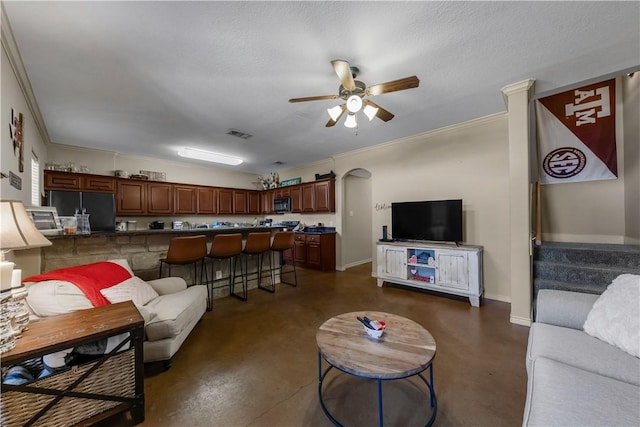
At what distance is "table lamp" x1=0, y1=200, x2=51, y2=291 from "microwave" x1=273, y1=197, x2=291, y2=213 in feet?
17.0

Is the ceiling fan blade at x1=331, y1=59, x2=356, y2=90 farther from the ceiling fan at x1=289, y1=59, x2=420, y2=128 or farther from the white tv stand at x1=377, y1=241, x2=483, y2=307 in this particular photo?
the white tv stand at x1=377, y1=241, x2=483, y2=307

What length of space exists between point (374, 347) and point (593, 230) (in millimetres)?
3709

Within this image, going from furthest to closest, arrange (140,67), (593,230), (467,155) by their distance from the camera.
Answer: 1. (467,155)
2. (593,230)
3. (140,67)

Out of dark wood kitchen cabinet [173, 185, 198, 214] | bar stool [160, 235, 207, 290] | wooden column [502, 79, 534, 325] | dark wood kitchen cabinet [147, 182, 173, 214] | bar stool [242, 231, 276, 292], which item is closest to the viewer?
wooden column [502, 79, 534, 325]

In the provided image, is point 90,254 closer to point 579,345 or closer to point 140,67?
point 140,67

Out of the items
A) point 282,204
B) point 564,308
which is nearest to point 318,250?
point 282,204

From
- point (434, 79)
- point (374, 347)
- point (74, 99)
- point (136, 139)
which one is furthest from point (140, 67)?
point (374, 347)

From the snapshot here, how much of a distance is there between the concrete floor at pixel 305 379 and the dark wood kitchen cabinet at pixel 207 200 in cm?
376

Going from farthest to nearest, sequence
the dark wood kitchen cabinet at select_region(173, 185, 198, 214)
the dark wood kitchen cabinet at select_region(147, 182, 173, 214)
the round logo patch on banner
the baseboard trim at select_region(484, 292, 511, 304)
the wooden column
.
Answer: the dark wood kitchen cabinet at select_region(173, 185, 198, 214) < the dark wood kitchen cabinet at select_region(147, 182, 173, 214) < the baseboard trim at select_region(484, 292, 511, 304) < the round logo patch on banner < the wooden column

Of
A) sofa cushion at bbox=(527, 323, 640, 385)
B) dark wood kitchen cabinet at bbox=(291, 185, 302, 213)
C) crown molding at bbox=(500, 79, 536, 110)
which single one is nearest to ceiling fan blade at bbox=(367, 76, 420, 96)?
crown molding at bbox=(500, 79, 536, 110)

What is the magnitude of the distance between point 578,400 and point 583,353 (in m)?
0.52

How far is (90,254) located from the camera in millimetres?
2465

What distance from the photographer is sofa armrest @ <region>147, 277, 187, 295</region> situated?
2.48m

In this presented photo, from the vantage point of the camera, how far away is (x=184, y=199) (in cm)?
576
